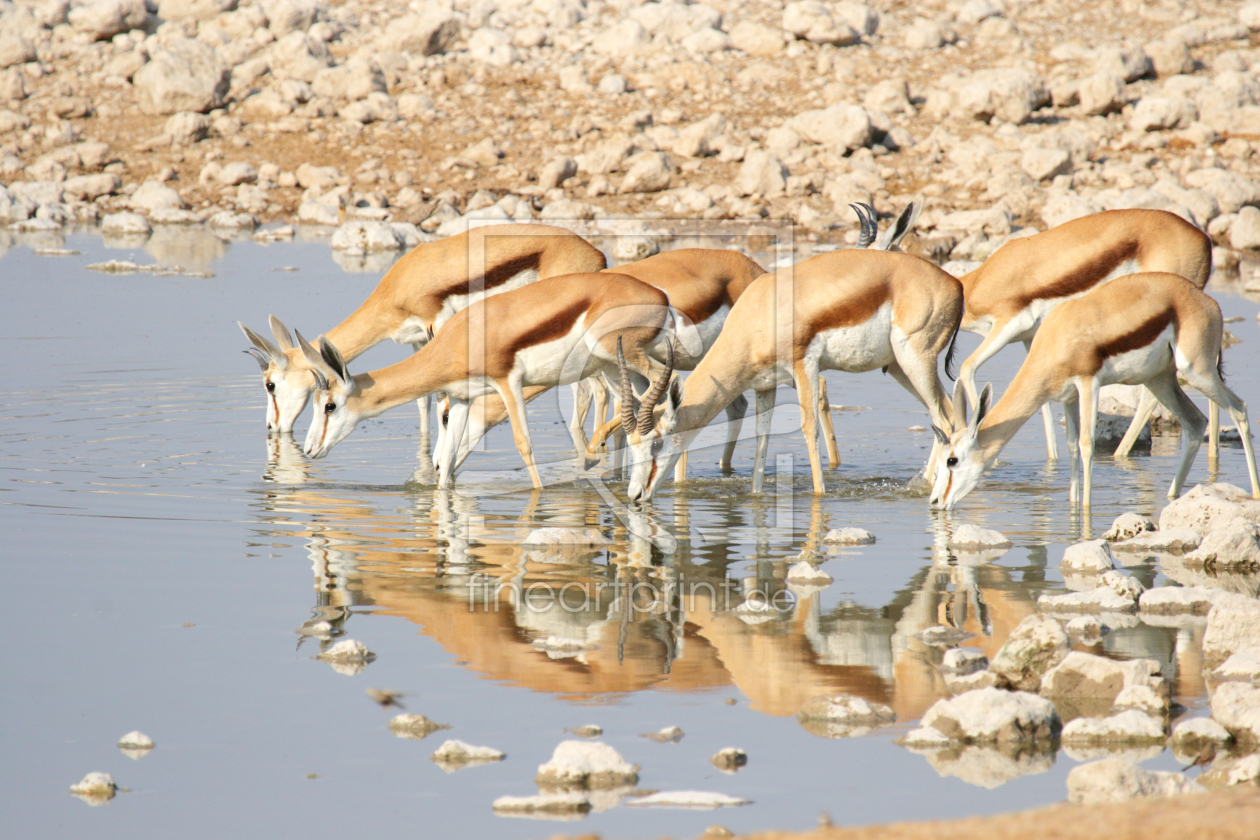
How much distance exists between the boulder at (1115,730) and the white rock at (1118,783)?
0.55 metres

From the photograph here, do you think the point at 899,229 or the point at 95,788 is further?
the point at 899,229

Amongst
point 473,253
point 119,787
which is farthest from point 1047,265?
point 119,787

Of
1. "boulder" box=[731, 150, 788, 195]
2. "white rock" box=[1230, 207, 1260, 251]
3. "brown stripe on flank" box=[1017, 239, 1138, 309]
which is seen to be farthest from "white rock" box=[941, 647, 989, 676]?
"boulder" box=[731, 150, 788, 195]

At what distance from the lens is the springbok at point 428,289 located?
11539 millimetres

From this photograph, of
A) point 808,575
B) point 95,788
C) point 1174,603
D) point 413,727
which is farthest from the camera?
point 808,575

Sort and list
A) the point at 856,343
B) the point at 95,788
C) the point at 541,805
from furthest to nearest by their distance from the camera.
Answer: the point at 856,343
the point at 95,788
the point at 541,805

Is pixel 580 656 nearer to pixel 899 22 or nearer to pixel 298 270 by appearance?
pixel 298 270

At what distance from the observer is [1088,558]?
7355 millimetres

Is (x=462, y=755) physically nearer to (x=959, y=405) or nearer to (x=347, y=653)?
(x=347, y=653)

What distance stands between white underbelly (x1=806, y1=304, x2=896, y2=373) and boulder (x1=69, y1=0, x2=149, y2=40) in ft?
81.5

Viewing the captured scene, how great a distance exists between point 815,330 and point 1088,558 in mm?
2732

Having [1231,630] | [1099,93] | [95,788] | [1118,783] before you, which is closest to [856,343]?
[1231,630]

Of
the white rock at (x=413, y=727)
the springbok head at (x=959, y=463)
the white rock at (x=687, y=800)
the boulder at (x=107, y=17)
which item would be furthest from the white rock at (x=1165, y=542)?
the boulder at (x=107, y=17)

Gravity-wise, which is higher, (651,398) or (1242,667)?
(651,398)
